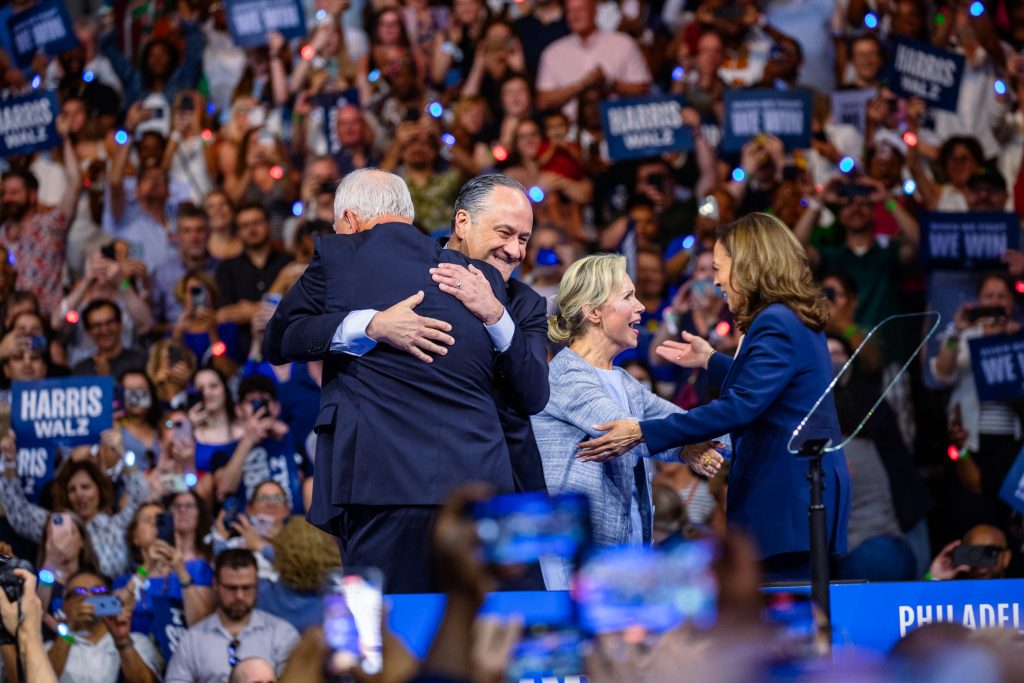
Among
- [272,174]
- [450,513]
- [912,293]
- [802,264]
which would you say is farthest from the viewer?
[272,174]

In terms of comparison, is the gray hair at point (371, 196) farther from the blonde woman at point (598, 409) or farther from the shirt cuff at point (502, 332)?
the blonde woman at point (598, 409)

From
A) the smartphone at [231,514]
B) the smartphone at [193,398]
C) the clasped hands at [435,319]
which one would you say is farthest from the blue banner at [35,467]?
the clasped hands at [435,319]

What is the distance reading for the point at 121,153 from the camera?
8.80 m

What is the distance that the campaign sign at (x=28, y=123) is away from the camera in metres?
8.62

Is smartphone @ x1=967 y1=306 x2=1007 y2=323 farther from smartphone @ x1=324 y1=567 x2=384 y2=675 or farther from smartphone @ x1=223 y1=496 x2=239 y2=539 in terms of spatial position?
smartphone @ x1=324 y1=567 x2=384 y2=675

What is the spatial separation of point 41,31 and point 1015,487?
19.7 ft

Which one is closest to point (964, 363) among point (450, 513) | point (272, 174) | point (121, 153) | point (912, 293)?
point (912, 293)

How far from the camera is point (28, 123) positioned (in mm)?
8648

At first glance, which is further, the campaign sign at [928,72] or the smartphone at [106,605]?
the campaign sign at [928,72]

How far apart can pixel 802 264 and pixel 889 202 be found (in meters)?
3.68

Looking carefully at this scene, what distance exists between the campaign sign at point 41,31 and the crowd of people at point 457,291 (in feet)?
1.31

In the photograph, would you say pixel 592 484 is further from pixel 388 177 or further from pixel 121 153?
pixel 121 153

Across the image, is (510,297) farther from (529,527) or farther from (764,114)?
(764,114)

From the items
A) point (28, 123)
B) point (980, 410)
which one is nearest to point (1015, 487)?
point (980, 410)
